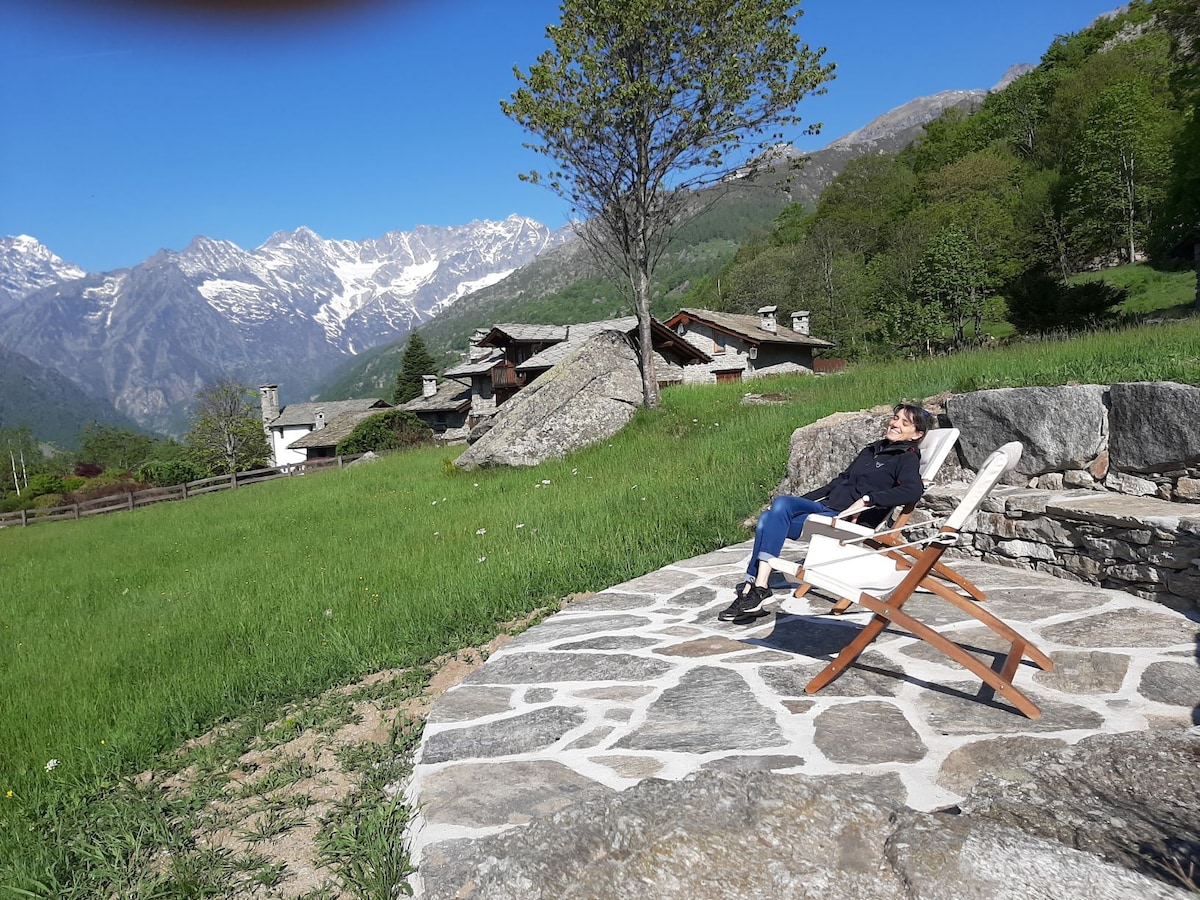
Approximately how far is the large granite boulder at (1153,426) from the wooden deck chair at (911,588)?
201 centimetres

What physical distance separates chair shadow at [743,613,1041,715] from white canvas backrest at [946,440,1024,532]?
2.51 feet

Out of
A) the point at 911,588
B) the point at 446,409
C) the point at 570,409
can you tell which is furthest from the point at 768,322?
the point at 911,588

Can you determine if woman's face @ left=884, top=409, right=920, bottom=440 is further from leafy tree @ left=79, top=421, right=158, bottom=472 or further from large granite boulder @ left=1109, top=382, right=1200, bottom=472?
leafy tree @ left=79, top=421, right=158, bottom=472

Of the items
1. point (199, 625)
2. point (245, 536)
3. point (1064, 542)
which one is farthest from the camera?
point (245, 536)

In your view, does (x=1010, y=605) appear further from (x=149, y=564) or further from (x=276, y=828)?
(x=149, y=564)

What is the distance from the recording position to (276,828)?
2.99 metres

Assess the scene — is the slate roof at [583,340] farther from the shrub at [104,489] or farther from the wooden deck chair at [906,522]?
the shrub at [104,489]

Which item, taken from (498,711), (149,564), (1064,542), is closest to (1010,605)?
(1064,542)

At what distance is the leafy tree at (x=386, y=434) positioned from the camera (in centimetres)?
4072

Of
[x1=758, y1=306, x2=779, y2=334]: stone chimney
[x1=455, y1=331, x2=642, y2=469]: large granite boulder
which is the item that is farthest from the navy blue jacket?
[x1=758, y1=306, x2=779, y2=334]: stone chimney

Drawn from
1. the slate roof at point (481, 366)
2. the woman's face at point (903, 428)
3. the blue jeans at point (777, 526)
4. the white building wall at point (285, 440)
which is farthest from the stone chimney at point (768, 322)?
the white building wall at point (285, 440)

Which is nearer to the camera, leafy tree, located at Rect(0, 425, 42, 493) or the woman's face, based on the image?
the woman's face

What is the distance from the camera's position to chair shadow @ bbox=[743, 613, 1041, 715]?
332 cm

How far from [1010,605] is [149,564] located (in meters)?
12.0
